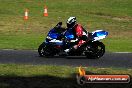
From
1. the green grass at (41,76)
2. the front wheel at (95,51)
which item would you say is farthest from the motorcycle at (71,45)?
the green grass at (41,76)

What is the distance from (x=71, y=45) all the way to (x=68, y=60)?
103 centimetres

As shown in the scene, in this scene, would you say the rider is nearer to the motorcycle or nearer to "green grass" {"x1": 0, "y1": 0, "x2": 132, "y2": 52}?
the motorcycle

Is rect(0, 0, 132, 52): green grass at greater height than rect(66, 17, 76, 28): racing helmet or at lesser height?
lesser

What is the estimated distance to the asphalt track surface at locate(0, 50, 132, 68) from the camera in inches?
673

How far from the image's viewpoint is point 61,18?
40.5 meters

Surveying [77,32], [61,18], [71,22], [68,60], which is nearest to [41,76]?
[68,60]

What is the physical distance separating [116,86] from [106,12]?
108ft

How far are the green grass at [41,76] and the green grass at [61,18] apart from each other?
8.37 metres

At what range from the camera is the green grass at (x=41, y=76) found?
11.8 metres

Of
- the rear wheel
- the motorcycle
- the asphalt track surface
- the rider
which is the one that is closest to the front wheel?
the motorcycle

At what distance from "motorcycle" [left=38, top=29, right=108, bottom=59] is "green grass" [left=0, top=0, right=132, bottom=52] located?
392cm

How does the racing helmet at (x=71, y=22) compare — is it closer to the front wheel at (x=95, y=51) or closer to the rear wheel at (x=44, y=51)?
the front wheel at (x=95, y=51)

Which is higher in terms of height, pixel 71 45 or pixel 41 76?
pixel 41 76

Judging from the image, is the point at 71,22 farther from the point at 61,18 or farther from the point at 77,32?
the point at 61,18
